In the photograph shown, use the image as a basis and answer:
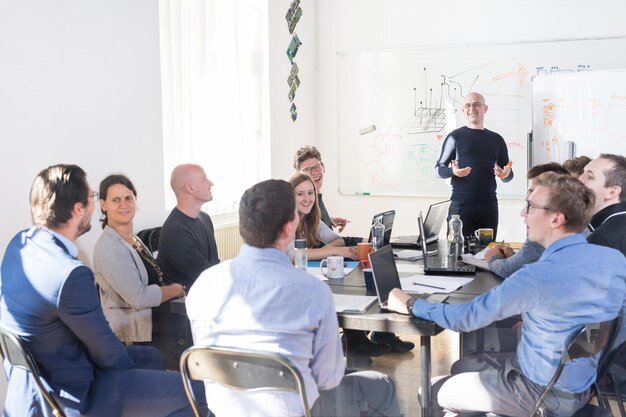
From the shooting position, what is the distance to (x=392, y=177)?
6.76m

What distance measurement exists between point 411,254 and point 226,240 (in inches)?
81.5

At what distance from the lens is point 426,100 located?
6531 millimetres

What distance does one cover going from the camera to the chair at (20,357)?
2.05 meters

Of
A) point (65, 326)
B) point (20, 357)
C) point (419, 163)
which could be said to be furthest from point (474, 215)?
point (20, 357)

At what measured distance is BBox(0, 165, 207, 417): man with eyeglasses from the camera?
6.92 ft

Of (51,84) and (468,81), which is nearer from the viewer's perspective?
(51,84)

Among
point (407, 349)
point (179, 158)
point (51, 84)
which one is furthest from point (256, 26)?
point (407, 349)

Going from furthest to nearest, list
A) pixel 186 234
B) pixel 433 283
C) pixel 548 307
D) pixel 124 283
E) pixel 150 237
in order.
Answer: pixel 150 237, pixel 186 234, pixel 124 283, pixel 433 283, pixel 548 307

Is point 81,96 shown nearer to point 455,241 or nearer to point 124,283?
point 124,283

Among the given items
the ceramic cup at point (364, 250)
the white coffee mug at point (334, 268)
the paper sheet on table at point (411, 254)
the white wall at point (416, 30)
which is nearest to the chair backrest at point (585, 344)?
the white coffee mug at point (334, 268)

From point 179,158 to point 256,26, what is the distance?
1776mm

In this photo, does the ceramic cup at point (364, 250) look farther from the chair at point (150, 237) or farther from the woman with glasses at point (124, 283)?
the chair at point (150, 237)

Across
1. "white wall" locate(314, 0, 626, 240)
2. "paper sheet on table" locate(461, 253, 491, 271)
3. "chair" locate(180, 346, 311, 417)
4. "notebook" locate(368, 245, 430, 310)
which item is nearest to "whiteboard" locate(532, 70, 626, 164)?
"white wall" locate(314, 0, 626, 240)

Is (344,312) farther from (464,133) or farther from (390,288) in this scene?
(464,133)
